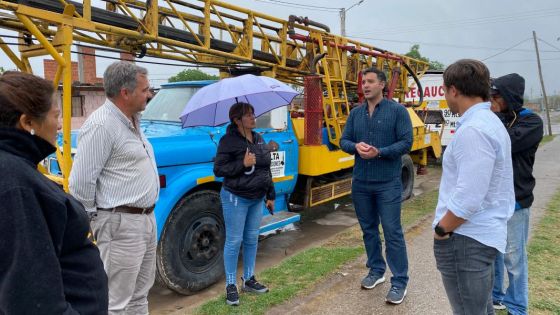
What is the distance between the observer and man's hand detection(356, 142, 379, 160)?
356cm

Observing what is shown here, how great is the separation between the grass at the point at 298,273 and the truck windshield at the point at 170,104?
6.85 feet

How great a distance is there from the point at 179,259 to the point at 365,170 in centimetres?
191

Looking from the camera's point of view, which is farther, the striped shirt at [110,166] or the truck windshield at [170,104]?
the truck windshield at [170,104]

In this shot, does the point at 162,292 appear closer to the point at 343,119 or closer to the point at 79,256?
the point at 79,256

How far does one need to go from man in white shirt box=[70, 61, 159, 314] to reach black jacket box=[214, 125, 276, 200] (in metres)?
0.98

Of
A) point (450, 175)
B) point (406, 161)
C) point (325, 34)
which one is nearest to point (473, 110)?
point (450, 175)

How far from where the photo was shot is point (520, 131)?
293 cm

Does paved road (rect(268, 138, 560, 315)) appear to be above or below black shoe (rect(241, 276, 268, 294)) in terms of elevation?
below

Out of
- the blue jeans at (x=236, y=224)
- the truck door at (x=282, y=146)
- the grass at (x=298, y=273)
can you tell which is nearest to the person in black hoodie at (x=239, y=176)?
the blue jeans at (x=236, y=224)

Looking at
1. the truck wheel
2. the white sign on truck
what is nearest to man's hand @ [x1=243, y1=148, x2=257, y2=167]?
the truck wheel

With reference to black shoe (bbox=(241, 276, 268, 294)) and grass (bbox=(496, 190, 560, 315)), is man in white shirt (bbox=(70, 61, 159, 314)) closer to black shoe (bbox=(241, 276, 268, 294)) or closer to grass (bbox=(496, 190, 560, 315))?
black shoe (bbox=(241, 276, 268, 294))

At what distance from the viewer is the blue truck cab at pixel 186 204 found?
12.6ft

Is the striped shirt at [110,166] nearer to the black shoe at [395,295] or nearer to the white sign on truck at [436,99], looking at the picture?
the black shoe at [395,295]

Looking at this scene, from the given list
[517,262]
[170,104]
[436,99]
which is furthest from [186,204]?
[436,99]
